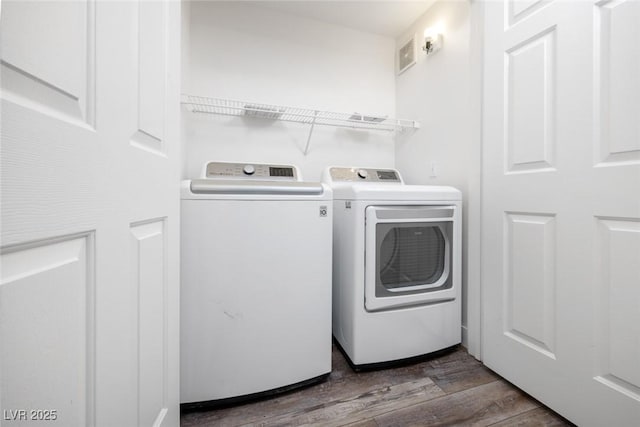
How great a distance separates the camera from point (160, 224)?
0.74m

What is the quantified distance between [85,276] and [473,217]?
1.59 meters

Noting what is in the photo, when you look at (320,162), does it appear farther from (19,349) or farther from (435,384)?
(19,349)

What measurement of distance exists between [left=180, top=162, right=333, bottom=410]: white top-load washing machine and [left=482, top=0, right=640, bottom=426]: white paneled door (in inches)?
34.0

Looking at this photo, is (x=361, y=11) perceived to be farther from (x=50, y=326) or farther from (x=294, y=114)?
(x=50, y=326)

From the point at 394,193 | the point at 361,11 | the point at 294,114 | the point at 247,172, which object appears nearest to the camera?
the point at 394,193

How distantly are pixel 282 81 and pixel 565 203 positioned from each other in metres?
1.84

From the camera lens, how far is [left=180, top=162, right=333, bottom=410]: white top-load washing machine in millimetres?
1050

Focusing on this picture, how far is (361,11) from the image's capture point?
6.36 ft

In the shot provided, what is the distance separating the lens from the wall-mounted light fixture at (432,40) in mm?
1764

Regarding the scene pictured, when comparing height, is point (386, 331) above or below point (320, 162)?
below

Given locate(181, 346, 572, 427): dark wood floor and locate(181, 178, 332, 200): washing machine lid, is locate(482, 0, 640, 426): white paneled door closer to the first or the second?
locate(181, 346, 572, 427): dark wood floor

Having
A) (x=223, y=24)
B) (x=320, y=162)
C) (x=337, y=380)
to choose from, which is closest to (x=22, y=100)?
(x=337, y=380)

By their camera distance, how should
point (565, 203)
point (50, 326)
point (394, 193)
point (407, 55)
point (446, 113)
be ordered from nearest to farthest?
point (50, 326) < point (565, 203) < point (394, 193) < point (446, 113) < point (407, 55)

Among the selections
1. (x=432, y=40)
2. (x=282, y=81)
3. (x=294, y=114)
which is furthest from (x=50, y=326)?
(x=432, y=40)
